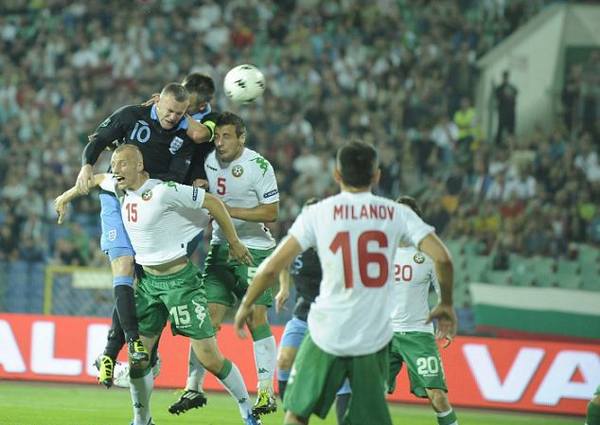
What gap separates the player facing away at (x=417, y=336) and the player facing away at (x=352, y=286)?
2.67 meters

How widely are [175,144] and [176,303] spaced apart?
Answer: 1375 mm

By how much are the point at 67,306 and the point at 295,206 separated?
13.6 ft

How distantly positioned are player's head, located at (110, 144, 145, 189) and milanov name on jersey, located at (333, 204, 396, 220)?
2.49 m

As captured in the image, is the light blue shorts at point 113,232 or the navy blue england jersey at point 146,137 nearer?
the light blue shorts at point 113,232

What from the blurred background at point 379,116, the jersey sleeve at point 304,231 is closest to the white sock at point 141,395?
the jersey sleeve at point 304,231

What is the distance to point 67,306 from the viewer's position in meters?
16.2

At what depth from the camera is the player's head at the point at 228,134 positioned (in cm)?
975

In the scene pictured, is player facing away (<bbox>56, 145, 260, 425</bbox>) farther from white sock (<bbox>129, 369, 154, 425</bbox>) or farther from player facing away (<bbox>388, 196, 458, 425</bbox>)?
player facing away (<bbox>388, 196, 458, 425</bbox>)

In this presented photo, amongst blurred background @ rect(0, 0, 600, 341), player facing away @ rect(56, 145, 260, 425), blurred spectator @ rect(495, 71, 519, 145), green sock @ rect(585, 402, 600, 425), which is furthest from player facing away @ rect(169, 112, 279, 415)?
blurred spectator @ rect(495, 71, 519, 145)

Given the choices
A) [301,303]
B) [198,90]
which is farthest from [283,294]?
[198,90]

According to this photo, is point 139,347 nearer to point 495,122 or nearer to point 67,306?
point 67,306

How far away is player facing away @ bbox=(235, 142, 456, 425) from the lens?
21.8 ft

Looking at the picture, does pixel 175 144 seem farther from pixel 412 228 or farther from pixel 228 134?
pixel 412 228

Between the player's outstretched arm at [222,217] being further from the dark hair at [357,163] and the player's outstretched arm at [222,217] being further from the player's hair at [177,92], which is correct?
the dark hair at [357,163]
